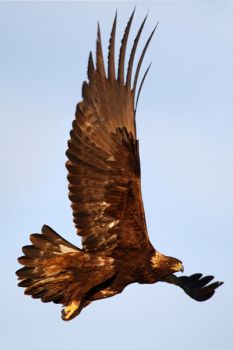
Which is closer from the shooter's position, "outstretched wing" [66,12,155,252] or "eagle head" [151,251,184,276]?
"outstretched wing" [66,12,155,252]

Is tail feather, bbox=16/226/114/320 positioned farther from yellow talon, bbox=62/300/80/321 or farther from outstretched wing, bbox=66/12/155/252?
outstretched wing, bbox=66/12/155/252

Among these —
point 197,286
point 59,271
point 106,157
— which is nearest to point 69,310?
point 59,271

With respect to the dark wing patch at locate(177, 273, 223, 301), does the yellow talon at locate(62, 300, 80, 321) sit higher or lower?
lower

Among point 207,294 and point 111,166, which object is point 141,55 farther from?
point 207,294

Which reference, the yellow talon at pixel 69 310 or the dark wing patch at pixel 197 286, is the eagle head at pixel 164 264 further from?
the dark wing patch at pixel 197 286

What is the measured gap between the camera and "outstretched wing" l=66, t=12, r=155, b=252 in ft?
45.1

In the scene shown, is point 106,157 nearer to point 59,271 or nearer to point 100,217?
point 100,217

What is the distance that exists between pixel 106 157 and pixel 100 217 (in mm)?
843

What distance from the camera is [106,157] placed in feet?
45.6

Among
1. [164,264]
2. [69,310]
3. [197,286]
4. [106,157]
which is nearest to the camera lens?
[106,157]

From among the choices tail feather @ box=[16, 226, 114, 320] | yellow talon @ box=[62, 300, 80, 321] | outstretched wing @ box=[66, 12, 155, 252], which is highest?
outstretched wing @ box=[66, 12, 155, 252]

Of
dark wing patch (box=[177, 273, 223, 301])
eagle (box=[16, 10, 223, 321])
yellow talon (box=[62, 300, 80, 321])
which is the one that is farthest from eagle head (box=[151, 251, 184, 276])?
dark wing patch (box=[177, 273, 223, 301])

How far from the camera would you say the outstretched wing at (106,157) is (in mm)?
13750

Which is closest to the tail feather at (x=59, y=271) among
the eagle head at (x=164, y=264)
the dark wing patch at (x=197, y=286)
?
the eagle head at (x=164, y=264)
